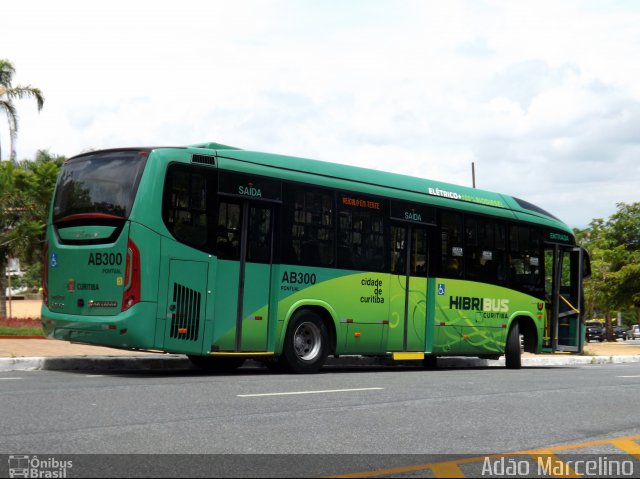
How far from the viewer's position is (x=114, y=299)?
13.1 meters

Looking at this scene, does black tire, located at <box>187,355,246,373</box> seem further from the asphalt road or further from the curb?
the asphalt road

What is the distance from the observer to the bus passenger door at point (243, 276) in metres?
13.9

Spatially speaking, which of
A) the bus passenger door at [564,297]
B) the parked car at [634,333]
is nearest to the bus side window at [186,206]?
the bus passenger door at [564,297]

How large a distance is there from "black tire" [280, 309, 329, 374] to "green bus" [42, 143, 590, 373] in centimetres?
2

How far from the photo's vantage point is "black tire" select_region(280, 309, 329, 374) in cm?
1494

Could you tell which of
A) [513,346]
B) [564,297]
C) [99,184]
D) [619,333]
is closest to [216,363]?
[99,184]

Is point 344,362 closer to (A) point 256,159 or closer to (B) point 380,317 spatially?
(B) point 380,317

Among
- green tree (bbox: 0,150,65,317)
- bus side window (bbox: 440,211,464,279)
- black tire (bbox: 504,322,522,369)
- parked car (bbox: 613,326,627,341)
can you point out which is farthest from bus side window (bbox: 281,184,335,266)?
parked car (bbox: 613,326,627,341)

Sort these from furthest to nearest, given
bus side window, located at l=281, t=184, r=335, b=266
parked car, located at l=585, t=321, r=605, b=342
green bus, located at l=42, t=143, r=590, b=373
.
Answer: parked car, located at l=585, t=321, r=605, b=342, bus side window, located at l=281, t=184, r=335, b=266, green bus, located at l=42, t=143, r=590, b=373

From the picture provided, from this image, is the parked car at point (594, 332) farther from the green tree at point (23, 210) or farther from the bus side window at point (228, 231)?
the bus side window at point (228, 231)

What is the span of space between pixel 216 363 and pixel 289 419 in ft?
24.2

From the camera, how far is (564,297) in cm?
2105

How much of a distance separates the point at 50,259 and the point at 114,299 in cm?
177

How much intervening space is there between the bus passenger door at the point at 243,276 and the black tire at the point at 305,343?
56 cm
